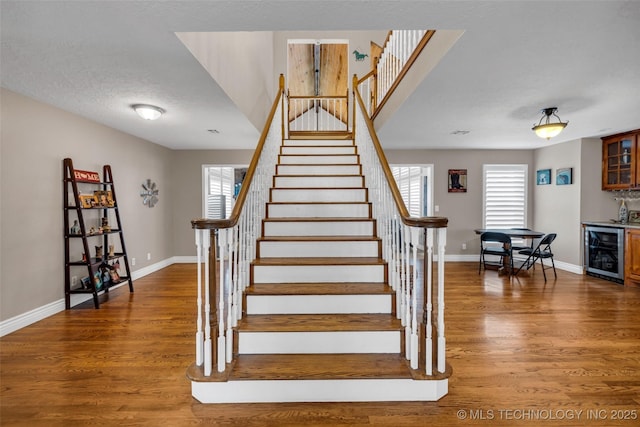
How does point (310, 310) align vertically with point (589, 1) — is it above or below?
below

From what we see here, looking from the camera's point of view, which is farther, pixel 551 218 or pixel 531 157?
pixel 531 157

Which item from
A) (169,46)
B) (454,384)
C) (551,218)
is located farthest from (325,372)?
(551,218)

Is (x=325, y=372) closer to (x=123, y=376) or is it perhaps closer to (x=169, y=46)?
(x=123, y=376)

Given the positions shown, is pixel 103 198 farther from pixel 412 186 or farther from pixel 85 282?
pixel 412 186

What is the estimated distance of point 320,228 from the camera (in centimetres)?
324

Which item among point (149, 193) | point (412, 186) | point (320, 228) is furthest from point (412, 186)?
point (149, 193)

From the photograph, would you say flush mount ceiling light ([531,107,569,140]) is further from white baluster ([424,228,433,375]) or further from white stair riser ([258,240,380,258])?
white baluster ([424,228,433,375])

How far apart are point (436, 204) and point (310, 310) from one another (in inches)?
197

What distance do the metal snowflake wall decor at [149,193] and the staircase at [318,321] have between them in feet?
10.3

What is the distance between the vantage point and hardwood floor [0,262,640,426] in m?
1.82

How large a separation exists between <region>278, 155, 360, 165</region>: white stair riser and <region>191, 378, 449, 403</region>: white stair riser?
3102 mm

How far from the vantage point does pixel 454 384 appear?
2.11m

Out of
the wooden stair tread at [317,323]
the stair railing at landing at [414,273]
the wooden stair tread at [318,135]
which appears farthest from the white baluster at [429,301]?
the wooden stair tread at [318,135]

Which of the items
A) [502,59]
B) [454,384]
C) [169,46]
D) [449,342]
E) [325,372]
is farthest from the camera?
[449,342]
